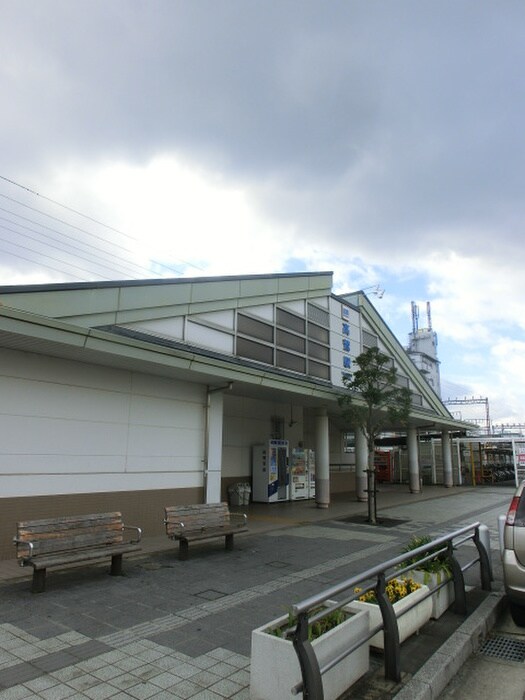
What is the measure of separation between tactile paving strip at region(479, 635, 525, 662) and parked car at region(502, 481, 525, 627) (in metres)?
0.38

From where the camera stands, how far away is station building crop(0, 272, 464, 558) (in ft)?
26.6

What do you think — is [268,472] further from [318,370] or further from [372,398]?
[372,398]

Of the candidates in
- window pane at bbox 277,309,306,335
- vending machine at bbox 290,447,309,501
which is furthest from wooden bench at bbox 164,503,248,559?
vending machine at bbox 290,447,309,501

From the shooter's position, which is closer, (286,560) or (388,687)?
(388,687)

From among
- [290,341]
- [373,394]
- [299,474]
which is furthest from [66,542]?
[299,474]

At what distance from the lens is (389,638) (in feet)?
12.6

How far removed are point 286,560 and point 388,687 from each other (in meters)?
4.67

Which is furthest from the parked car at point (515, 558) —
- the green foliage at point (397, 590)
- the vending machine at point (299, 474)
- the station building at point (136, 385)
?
the vending machine at point (299, 474)

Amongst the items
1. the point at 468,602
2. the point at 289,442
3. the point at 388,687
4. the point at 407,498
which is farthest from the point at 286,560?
the point at 407,498

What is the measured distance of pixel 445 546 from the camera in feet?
18.7

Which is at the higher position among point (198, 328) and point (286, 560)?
point (198, 328)

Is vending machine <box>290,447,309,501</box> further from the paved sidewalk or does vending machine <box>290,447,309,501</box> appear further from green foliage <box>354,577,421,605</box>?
green foliage <box>354,577,421,605</box>

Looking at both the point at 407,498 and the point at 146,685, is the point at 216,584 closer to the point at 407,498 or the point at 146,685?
the point at 146,685

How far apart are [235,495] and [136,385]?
24.8ft
